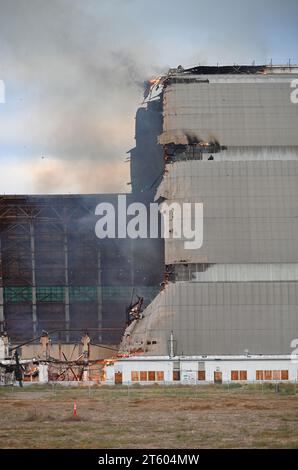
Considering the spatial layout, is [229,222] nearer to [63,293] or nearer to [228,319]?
[228,319]

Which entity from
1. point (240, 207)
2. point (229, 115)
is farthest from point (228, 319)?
point (229, 115)

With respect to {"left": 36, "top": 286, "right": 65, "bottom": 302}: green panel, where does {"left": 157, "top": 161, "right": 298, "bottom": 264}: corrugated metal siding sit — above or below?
above

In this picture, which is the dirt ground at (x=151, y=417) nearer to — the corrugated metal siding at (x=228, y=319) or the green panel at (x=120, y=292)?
the corrugated metal siding at (x=228, y=319)

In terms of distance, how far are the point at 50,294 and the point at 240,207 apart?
35004 millimetres

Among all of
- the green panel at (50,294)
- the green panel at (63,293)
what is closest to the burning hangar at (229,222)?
the green panel at (63,293)

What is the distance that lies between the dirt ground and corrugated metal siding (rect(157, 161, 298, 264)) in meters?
16.2

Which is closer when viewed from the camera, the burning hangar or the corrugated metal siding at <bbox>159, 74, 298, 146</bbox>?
the burning hangar

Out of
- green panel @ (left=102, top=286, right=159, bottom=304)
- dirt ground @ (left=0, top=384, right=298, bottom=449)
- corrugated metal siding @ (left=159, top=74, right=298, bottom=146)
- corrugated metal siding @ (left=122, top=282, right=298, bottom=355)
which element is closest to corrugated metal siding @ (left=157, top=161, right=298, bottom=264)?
corrugated metal siding @ (left=159, top=74, right=298, bottom=146)

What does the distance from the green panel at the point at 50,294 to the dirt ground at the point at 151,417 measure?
122 ft

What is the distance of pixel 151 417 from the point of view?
58906mm

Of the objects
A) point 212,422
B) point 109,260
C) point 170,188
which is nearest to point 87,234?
point 109,260

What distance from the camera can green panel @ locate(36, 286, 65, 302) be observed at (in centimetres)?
11675

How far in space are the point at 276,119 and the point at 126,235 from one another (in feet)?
89.5

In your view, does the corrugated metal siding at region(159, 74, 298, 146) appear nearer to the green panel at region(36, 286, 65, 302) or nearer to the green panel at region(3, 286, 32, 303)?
the green panel at region(36, 286, 65, 302)
